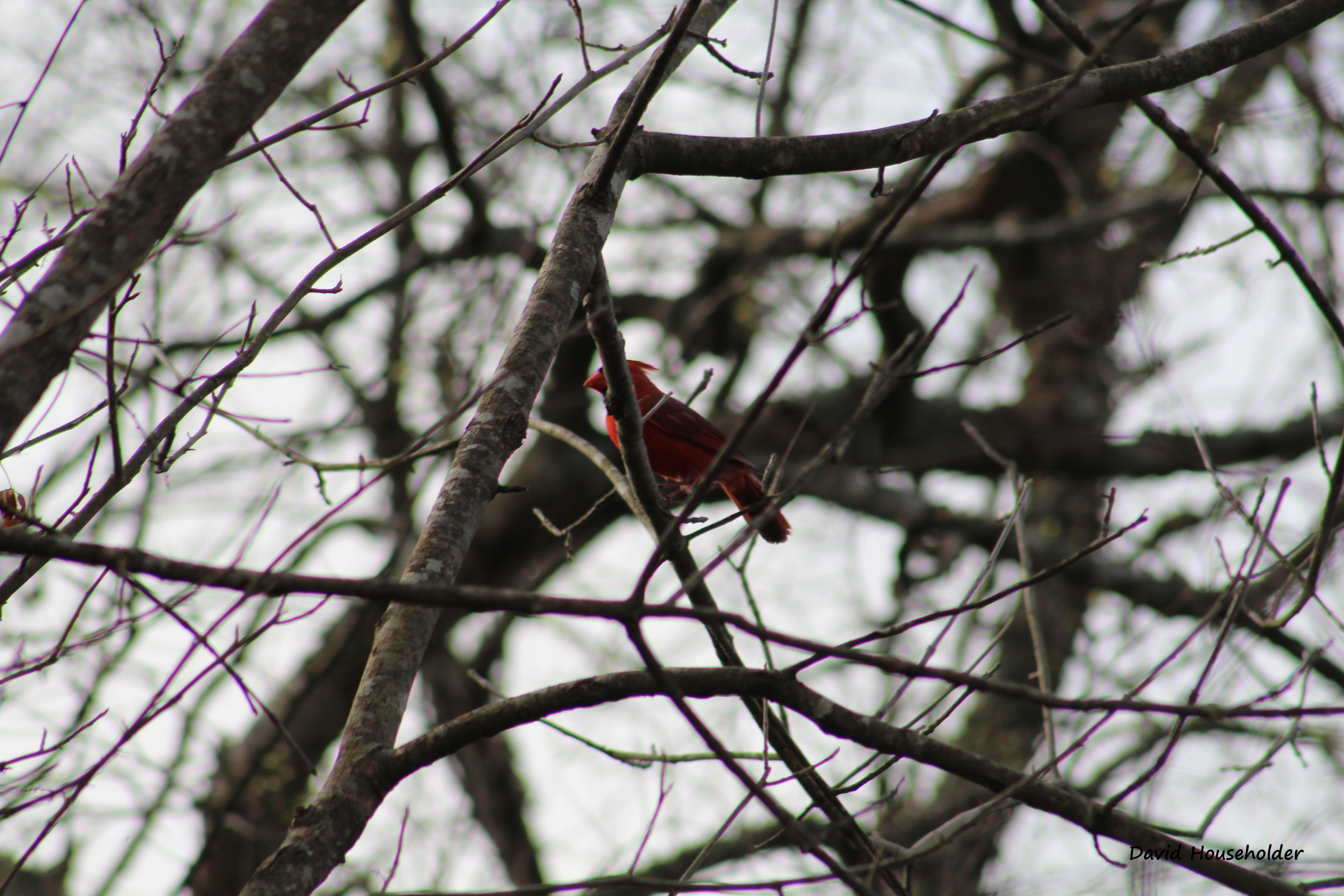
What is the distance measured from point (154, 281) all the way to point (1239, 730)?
17.8 feet

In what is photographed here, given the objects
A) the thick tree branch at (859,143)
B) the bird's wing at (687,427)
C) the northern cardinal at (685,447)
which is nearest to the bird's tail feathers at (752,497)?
the northern cardinal at (685,447)

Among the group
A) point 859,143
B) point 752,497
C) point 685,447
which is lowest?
Result: point 859,143

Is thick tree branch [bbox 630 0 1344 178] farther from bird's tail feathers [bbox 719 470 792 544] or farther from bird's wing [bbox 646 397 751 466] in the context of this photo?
bird's wing [bbox 646 397 751 466]

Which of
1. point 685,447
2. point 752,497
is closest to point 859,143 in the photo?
point 752,497

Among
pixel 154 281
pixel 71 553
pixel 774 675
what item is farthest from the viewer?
pixel 154 281

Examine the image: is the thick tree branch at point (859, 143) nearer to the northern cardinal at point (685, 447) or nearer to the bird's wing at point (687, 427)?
the northern cardinal at point (685, 447)

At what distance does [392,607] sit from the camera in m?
2.18

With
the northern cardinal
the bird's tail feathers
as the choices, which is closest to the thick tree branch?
the bird's tail feathers

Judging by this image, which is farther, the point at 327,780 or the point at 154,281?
the point at 154,281

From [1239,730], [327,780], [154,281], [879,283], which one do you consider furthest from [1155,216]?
[327,780]

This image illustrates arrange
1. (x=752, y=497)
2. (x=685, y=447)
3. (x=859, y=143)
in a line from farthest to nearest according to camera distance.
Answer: (x=685, y=447), (x=752, y=497), (x=859, y=143)

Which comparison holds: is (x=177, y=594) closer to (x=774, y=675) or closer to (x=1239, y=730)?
(x=774, y=675)

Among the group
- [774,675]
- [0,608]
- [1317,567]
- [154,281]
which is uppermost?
[154,281]

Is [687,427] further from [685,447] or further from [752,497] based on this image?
[752,497]
